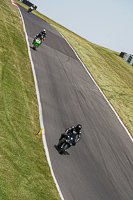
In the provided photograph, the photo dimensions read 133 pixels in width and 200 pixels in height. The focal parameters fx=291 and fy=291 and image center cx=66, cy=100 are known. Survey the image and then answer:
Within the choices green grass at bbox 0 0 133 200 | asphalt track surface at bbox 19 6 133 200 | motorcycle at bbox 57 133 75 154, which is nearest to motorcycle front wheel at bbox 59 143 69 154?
motorcycle at bbox 57 133 75 154

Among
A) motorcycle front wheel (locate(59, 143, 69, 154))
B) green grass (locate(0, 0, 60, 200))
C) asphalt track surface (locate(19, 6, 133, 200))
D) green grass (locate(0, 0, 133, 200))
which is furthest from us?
motorcycle front wheel (locate(59, 143, 69, 154))

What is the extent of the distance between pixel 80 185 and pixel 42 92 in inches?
296

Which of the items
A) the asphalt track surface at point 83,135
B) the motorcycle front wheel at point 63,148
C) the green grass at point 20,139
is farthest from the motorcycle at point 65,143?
the green grass at point 20,139

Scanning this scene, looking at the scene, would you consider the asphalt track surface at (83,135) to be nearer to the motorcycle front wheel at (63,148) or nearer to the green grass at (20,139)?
the motorcycle front wheel at (63,148)

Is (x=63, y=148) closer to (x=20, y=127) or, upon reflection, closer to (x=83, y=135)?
(x=20, y=127)

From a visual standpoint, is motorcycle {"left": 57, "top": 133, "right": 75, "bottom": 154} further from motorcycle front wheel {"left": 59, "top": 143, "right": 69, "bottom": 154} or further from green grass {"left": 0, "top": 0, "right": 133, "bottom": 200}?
green grass {"left": 0, "top": 0, "right": 133, "bottom": 200}

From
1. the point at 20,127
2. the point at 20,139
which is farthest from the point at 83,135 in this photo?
the point at 20,139

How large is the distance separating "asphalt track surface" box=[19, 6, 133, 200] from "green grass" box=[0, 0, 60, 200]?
82cm

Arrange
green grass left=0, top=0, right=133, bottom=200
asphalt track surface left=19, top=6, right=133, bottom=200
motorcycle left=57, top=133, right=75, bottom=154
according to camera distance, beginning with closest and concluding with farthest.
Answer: green grass left=0, top=0, right=133, bottom=200, asphalt track surface left=19, top=6, right=133, bottom=200, motorcycle left=57, top=133, right=75, bottom=154

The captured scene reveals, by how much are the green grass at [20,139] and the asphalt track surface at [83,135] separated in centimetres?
82

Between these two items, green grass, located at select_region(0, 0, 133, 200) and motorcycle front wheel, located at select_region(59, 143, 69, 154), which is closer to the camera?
green grass, located at select_region(0, 0, 133, 200)

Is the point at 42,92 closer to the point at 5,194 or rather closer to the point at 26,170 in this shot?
the point at 26,170

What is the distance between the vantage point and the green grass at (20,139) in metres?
8.65

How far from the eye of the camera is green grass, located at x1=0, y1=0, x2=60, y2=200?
28.4 ft
